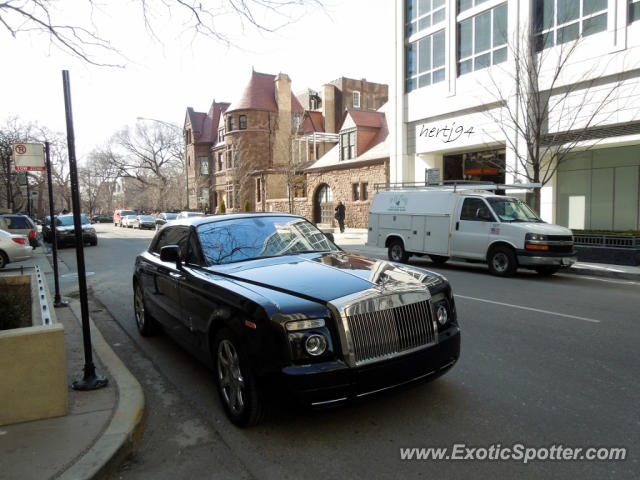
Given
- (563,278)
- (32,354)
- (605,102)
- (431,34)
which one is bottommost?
(563,278)

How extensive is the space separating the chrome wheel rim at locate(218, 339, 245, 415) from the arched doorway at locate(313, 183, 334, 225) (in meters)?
31.0

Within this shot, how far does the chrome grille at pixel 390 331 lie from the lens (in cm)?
336

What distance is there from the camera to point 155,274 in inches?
224

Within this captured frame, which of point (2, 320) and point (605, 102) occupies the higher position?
point (605, 102)

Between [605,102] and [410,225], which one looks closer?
[410,225]

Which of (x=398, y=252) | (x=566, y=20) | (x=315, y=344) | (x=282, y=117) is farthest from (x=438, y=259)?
(x=282, y=117)

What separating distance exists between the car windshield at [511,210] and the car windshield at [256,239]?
7.82m

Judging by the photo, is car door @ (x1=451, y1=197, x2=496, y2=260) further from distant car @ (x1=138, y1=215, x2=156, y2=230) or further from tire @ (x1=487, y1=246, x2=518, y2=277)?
distant car @ (x1=138, y1=215, x2=156, y2=230)

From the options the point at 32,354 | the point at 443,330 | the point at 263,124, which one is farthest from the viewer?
the point at 263,124

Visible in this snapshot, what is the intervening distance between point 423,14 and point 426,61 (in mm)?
2506

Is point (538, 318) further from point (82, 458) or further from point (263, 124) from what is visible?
point (263, 124)

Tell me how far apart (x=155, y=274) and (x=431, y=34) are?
22.1m

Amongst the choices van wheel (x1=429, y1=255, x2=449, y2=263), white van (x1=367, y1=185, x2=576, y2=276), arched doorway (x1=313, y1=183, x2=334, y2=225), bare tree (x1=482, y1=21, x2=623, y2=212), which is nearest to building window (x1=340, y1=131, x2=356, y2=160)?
arched doorway (x1=313, y1=183, x2=334, y2=225)

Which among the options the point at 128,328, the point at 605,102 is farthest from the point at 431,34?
the point at 128,328
